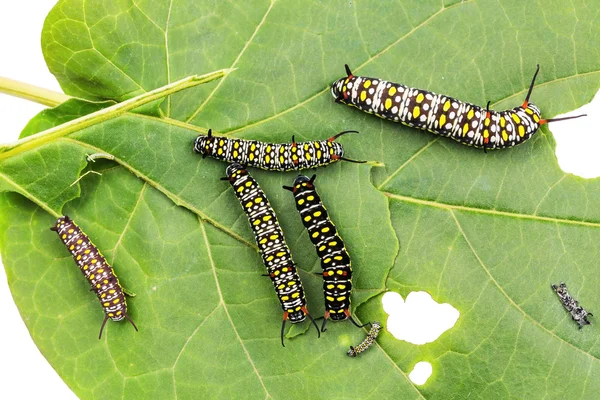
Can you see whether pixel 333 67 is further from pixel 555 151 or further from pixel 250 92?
pixel 555 151

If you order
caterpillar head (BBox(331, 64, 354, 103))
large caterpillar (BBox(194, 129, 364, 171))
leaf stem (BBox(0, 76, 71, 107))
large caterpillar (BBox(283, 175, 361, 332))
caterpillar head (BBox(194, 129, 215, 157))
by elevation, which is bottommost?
large caterpillar (BBox(283, 175, 361, 332))

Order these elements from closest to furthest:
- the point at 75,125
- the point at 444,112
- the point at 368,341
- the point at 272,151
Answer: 1. the point at 75,125
2. the point at 444,112
3. the point at 272,151
4. the point at 368,341

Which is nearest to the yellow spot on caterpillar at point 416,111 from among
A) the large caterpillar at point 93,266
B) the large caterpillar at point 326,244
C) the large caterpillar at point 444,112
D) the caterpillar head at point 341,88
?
the large caterpillar at point 444,112

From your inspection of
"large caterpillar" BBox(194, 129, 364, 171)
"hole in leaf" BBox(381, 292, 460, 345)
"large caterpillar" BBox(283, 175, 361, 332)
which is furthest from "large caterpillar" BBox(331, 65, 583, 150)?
"hole in leaf" BBox(381, 292, 460, 345)

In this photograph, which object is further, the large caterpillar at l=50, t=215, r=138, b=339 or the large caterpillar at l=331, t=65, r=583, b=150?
the large caterpillar at l=50, t=215, r=138, b=339

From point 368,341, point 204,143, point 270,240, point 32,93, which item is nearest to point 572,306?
point 368,341

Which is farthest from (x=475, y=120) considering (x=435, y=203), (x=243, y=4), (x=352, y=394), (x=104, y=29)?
(x=104, y=29)

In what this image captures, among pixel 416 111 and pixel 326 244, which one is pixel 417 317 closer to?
pixel 326 244

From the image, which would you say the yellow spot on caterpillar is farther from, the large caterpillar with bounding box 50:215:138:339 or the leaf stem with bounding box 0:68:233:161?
the large caterpillar with bounding box 50:215:138:339
